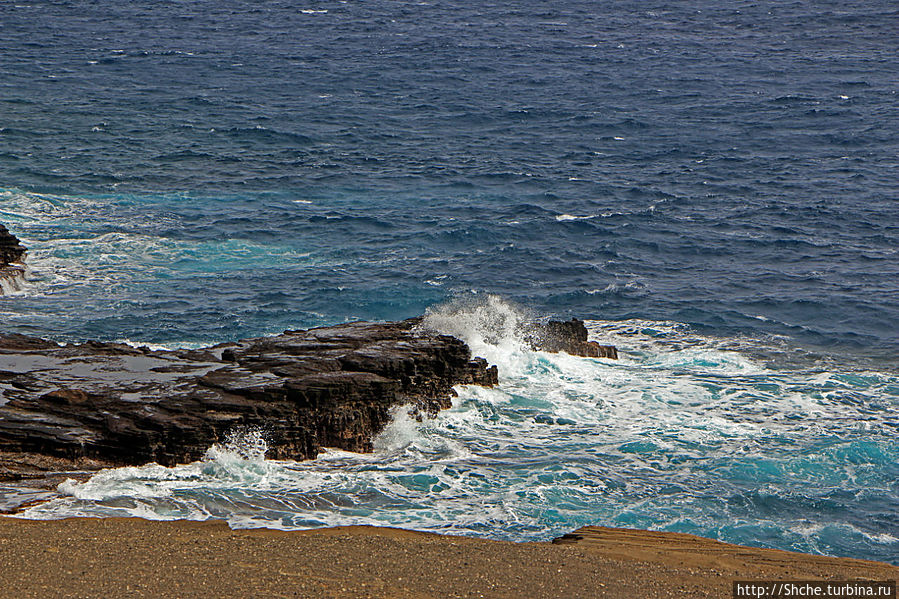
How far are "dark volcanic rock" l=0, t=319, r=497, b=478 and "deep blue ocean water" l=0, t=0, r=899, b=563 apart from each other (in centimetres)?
87

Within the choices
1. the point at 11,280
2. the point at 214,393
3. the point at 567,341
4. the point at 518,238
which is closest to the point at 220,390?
the point at 214,393

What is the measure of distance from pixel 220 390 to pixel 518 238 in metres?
26.1

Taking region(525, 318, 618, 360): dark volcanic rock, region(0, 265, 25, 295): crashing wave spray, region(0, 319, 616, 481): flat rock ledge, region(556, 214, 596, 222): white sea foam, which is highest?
region(556, 214, 596, 222): white sea foam

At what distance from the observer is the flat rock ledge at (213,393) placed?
25.9 m

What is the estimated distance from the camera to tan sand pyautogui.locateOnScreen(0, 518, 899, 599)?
717 inches

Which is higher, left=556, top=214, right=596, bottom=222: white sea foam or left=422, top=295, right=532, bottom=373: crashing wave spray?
left=556, top=214, right=596, bottom=222: white sea foam

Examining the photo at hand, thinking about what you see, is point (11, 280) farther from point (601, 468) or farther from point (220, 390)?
point (601, 468)

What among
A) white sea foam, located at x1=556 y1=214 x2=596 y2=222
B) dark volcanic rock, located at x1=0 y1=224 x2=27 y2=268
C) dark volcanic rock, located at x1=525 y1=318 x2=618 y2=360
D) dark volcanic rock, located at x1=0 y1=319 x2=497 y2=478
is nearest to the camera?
dark volcanic rock, located at x1=0 y1=319 x2=497 y2=478

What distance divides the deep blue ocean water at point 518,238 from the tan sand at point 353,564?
2.77 m

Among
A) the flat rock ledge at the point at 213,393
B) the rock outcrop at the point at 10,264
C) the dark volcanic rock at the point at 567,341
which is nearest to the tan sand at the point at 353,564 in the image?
the flat rock ledge at the point at 213,393

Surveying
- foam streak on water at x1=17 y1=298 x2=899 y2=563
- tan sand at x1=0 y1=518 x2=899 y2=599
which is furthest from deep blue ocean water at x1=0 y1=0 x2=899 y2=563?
tan sand at x1=0 y1=518 x2=899 y2=599

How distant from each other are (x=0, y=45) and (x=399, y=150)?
1866 inches

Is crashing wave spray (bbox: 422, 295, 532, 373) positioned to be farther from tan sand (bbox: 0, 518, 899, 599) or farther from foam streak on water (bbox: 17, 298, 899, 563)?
tan sand (bbox: 0, 518, 899, 599)

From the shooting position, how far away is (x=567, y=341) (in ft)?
123
